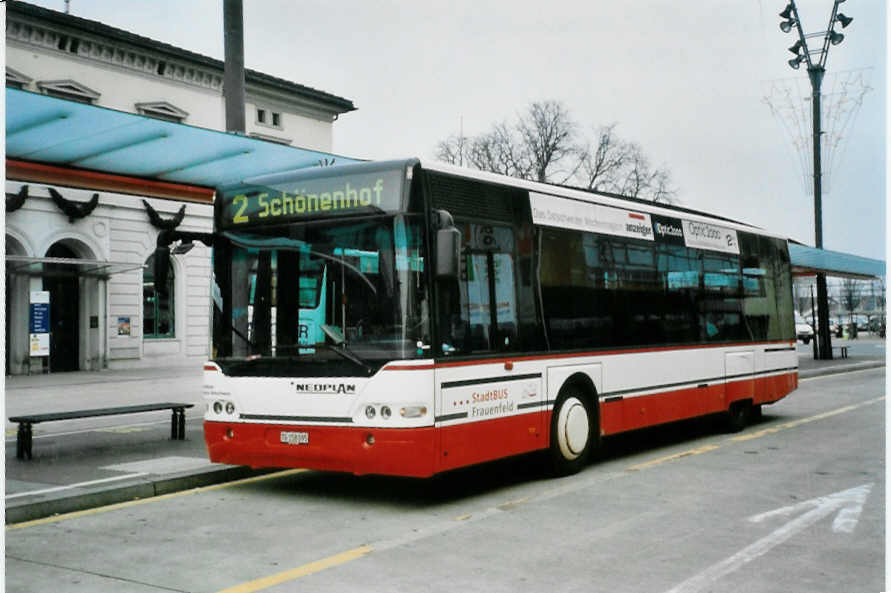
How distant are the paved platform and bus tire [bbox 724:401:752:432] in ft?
23.4

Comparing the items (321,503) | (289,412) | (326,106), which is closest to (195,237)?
(289,412)

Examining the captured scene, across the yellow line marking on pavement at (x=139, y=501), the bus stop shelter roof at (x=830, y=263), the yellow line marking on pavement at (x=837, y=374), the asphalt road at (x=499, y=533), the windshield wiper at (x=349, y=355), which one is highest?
the bus stop shelter roof at (x=830, y=263)

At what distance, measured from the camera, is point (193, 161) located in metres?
13.3

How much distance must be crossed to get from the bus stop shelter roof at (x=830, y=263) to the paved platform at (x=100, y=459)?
18.9 m

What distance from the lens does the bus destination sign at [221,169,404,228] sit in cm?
852

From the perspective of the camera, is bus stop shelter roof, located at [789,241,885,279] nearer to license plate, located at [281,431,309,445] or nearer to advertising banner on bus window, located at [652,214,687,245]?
advertising banner on bus window, located at [652,214,687,245]

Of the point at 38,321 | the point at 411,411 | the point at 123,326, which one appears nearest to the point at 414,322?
the point at 411,411

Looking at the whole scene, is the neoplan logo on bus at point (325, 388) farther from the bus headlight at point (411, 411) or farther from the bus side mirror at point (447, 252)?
the bus side mirror at point (447, 252)

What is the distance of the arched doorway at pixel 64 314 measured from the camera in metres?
29.0

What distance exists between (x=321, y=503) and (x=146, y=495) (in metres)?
1.69

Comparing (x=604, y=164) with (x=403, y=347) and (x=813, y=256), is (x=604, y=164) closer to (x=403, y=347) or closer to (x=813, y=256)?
(x=813, y=256)

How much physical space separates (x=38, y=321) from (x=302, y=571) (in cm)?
2314

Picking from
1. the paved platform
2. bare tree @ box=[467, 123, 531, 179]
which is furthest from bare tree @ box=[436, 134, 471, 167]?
the paved platform

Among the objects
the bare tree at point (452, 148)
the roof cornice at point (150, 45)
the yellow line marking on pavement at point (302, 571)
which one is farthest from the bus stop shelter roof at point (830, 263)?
the bare tree at point (452, 148)
